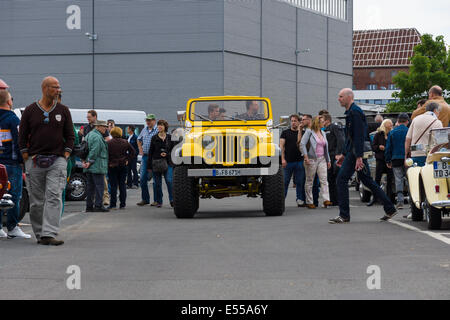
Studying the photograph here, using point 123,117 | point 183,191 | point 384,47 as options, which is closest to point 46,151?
point 183,191

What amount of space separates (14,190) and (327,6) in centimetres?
4786

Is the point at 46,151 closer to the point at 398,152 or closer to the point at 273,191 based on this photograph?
the point at 273,191

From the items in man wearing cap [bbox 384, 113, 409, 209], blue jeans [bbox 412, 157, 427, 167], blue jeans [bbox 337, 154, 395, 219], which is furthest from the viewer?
man wearing cap [bbox 384, 113, 409, 209]

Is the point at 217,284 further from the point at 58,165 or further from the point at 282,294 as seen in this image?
the point at 58,165

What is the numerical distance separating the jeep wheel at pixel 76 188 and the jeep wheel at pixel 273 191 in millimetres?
6432

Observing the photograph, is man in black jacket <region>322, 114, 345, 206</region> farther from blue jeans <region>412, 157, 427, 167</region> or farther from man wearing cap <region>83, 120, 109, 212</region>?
man wearing cap <region>83, 120, 109, 212</region>

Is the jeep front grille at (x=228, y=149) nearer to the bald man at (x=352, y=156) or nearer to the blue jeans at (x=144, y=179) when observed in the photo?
the bald man at (x=352, y=156)

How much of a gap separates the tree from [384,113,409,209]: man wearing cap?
146 ft

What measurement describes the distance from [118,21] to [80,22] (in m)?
2.17

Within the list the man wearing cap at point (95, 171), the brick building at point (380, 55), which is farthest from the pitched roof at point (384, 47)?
the man wearing cap at point (95, 171)

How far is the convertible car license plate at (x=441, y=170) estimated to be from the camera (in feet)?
34.5

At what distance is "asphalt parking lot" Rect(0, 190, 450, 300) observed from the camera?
629 centimetres

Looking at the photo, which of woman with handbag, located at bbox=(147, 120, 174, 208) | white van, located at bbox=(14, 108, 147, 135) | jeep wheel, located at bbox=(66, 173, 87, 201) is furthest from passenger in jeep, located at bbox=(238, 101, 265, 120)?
white van, located at bbox=(14, 108, 147, 135)

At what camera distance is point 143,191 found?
17875 millimetres
